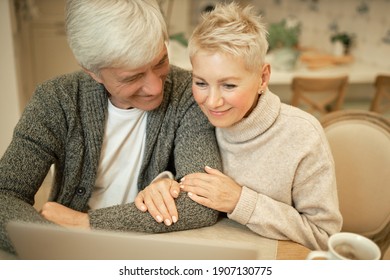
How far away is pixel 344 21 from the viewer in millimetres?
3457

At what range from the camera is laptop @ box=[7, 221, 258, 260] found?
67 centimetres

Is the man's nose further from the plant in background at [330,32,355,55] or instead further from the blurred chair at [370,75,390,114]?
the plant in background at [330,32,355,55]

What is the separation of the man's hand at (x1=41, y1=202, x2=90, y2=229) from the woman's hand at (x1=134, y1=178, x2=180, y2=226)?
13cm

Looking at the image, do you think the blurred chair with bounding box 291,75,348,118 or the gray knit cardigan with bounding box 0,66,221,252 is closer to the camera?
the gray knit cardigan with bounding box 0,66,221,252

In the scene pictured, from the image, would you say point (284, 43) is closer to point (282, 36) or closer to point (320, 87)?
point (282, 36)

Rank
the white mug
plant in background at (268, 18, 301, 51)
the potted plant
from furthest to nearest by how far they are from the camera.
Result: 1. plant in background at (268, 18, 301, 51)
2. the potted plant
3. the white mug

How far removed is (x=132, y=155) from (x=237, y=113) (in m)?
0.37

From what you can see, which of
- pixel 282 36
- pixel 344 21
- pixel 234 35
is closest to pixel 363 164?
pixel 234 35

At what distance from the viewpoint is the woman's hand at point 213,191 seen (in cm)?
90

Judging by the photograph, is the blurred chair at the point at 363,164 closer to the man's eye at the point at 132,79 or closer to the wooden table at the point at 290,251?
the wooden table at the point at 290,251

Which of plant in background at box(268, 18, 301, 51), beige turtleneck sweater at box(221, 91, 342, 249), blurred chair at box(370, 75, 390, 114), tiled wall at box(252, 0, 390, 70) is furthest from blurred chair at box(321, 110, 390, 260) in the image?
tiled wall at box(252, 0, 390, 70)

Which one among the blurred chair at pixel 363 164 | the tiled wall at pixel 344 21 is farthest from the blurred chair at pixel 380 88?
the blurred chair at pixel 363 164

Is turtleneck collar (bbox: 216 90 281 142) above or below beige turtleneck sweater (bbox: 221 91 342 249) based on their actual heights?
above

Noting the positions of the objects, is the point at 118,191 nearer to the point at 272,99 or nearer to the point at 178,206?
the point at 178,206
